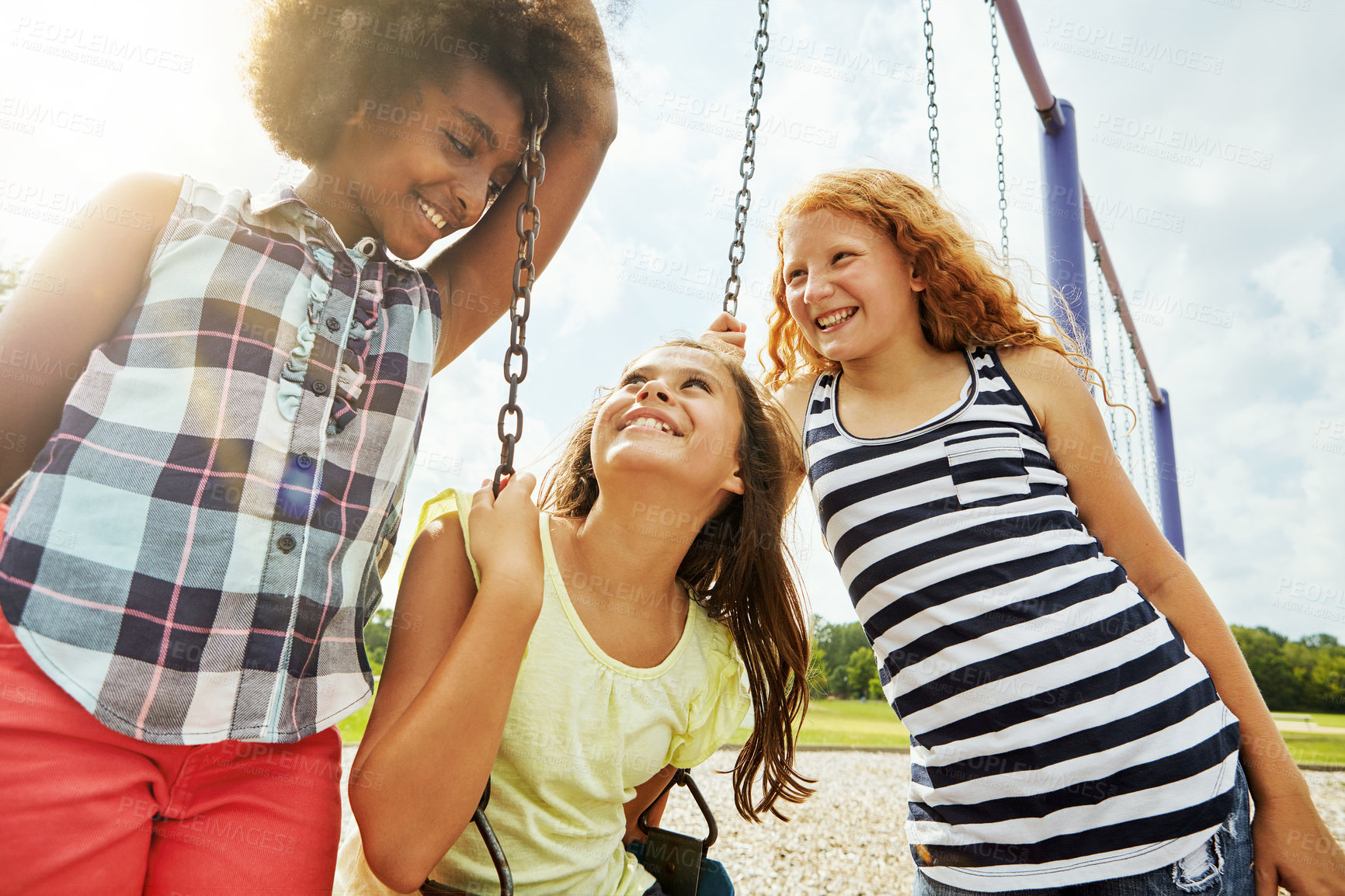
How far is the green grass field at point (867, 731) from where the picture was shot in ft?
32.4

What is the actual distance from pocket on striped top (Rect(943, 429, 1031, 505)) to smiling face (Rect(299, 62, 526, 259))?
1.17 meters

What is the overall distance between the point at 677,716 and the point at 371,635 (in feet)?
31.4

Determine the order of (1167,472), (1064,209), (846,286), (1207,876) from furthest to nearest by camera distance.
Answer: (1167,472) → (1064,209) → (846,286) → (1207,876)

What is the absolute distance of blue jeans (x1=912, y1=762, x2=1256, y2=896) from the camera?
4.77ft

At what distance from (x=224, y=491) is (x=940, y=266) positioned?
67.3 inches

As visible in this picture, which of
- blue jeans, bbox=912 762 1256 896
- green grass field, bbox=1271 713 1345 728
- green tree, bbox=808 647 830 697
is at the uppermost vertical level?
green tree, bbox=808 647 830 697

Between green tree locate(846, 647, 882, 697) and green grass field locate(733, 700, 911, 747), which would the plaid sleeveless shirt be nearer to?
green grass field locate(733, 700, 911, 747)

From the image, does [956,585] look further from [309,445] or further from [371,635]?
[371,635]

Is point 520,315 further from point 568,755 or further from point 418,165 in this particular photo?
point 568,755

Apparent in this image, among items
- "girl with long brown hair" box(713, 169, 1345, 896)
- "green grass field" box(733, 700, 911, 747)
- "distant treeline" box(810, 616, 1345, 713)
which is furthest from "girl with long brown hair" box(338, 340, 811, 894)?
"distant treeline" box(810, 616, 1345, 713)

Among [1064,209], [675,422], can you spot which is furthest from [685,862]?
[1064,209]

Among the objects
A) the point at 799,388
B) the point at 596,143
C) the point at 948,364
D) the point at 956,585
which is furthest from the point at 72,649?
the point at 948,364

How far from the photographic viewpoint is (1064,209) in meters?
3.91

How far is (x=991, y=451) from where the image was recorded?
1.76 metres
